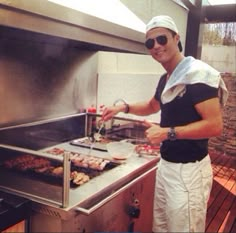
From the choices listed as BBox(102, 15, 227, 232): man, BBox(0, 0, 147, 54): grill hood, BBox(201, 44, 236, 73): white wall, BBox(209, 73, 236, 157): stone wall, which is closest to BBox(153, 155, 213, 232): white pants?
BBox(102, 15, 227, 232): man

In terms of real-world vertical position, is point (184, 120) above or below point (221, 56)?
below

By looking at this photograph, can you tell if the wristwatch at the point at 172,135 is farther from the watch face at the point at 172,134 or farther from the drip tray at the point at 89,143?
the drip tray at the point at 89,143

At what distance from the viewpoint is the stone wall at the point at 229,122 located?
427cm

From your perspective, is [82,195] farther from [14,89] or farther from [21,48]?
[21,48]

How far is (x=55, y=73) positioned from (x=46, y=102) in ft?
0.64

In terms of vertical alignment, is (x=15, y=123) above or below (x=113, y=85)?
below

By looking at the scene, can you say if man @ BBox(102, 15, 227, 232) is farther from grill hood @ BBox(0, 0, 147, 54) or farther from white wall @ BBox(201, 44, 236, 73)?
white wall @ BBox(201, 44, 236, 73)

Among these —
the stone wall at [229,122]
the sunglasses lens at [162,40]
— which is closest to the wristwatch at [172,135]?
the sunglasses lens at [162,40]

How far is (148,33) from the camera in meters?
1.30

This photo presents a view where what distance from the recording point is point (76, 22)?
1.01 metres

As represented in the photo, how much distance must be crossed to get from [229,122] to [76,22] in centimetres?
384

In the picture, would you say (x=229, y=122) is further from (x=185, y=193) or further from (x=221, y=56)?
(x=185, y=193)

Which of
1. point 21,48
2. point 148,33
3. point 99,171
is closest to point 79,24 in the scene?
point 148,33

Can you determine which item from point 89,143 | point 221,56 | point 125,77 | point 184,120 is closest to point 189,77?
point 184,120
